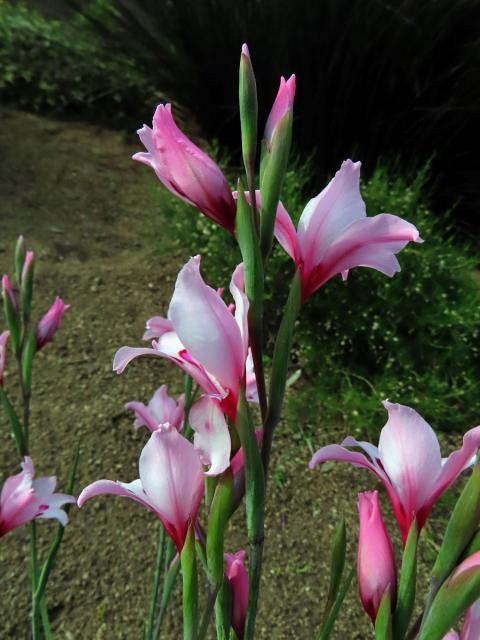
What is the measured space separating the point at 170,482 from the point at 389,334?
1677mm

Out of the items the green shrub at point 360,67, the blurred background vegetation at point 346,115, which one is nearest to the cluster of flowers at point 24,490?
the blurred background vegetation at point 346,115

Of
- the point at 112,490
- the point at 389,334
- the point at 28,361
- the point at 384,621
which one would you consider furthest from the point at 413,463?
the point at 389,334

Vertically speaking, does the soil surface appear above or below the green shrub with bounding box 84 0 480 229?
below

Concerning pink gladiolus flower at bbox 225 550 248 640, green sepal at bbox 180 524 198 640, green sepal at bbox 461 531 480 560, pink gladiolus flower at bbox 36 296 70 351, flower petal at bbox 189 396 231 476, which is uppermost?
green sepal at bbox 461 531 480 560

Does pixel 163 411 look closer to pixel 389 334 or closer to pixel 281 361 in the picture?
pixel 281 361

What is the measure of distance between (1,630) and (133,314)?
1194mm

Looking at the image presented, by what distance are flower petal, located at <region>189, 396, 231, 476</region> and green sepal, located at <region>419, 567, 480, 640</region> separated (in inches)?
6.2

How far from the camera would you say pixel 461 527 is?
0.40m

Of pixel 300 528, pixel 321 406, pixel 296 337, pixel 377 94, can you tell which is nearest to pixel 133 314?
pixel 296 337

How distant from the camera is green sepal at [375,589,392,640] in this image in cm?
44

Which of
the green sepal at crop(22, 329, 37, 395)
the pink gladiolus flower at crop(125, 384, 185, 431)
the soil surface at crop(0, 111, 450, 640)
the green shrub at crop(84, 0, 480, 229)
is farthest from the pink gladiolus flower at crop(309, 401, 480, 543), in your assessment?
the green shrub at crop(84, 0, 480, 229)

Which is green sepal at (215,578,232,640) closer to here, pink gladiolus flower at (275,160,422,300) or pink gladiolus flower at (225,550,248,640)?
pink gladiolus flower at (225,550,248,640)

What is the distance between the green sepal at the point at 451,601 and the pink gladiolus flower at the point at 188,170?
A: 28 centimetres

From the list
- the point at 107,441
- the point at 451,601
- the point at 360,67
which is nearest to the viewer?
the point at 451,601
